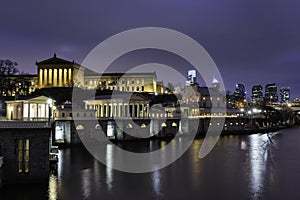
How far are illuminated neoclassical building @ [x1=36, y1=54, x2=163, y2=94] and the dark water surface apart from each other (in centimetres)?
8418

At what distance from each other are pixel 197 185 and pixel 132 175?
7071mm

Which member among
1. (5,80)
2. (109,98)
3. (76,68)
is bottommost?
(109,98)

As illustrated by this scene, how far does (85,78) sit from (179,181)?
112523mm

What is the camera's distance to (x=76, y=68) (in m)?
129

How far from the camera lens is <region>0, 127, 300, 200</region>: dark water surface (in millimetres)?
25281

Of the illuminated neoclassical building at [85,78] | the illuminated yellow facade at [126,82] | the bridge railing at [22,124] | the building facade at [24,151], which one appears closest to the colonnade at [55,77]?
the illuminated neoclassical building at [85,78]

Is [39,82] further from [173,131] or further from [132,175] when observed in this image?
[132,175]

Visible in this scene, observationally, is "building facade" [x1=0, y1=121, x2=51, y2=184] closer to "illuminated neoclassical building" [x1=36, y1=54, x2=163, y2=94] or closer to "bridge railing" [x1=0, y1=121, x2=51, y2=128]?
"bridge railing" [x1=0, y1=121, x2=51, y2=128]

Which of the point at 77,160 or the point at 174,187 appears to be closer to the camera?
the point at 174,187

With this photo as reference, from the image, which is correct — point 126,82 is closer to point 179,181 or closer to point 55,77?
point 55,77

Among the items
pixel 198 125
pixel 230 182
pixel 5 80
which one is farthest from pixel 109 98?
pixel 230 182

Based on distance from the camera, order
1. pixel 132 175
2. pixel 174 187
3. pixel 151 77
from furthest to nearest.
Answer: pixel 151 77
pixel 132 175
pixel 174 187

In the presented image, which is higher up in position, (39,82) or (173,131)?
(39,82)

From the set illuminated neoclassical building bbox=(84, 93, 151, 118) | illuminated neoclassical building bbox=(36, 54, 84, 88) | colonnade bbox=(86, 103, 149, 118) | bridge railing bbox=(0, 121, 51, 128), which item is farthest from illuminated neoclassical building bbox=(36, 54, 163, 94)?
bridge railing bbox=(0, 121, 51, 128)
